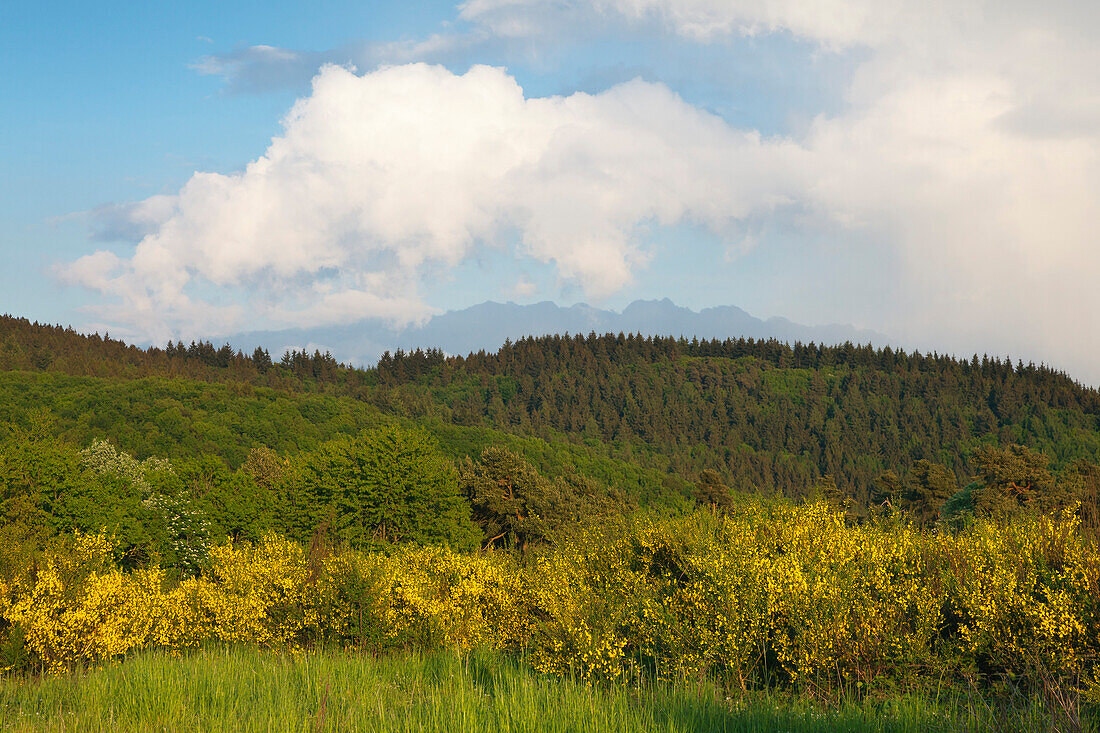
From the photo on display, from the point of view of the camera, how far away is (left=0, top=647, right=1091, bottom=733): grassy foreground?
954 cm

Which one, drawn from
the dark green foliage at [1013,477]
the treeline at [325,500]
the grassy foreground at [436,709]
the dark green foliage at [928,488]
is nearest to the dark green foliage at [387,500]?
the treeline at [325,500]

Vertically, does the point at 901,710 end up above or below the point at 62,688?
above

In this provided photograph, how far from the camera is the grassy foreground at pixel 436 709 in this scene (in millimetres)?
9539

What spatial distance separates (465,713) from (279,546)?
1023 inches

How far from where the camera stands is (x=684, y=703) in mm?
11031

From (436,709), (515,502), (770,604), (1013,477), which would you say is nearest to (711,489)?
(515,502)

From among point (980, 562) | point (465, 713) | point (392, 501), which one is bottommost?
point (392, 501)

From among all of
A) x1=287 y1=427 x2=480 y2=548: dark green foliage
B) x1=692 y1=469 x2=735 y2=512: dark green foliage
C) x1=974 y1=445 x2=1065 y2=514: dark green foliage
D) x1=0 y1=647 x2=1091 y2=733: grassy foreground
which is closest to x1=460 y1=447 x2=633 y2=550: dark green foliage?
x1=287 y1=427 x2=480 y2=548: dark green foliage

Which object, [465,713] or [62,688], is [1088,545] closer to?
[465,713]

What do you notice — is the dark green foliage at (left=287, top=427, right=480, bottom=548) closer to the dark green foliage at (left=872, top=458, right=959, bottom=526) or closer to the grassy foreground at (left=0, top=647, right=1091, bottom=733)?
the dark green foliage at (left=872, top=458, right=959, bottom=526)

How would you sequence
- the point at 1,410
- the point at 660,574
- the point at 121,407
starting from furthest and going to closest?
1. the point at 121,407
2. the point at 1,410
3. the point at 660,574

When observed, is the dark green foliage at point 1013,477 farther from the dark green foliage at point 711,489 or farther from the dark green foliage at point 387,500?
the dark green foliage at point 387,500

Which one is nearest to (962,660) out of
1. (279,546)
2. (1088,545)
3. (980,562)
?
(980,562)

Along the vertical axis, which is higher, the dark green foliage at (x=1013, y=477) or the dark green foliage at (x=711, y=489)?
the dark green foliage at (x=1013, y=477)
